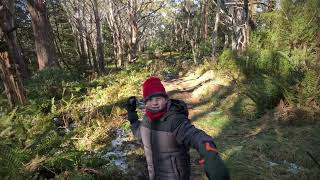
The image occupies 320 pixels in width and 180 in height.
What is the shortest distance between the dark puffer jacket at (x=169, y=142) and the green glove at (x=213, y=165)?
0.48m

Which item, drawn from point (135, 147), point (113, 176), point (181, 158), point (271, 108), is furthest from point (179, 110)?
point (271, 108)

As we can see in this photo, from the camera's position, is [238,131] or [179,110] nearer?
[179,110]

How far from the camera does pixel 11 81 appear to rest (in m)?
6.41

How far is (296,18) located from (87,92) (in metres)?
6.12

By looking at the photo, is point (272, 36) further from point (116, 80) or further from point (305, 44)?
point (116, 80)

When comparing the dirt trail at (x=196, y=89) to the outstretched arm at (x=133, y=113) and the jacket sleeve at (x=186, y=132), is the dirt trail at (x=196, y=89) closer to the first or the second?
the outstretched arm at (x=133, y=113)

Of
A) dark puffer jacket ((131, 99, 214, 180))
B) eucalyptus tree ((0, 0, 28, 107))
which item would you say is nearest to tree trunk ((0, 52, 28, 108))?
eucalyptus tree ((0, 0, 28, 107))

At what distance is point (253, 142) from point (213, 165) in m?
3.94

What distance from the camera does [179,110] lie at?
2840 millimetres

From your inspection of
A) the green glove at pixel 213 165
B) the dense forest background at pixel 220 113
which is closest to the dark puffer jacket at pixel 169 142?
the green glove at pixel 213 165

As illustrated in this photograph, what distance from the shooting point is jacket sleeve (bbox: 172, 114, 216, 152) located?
2443 millimetres

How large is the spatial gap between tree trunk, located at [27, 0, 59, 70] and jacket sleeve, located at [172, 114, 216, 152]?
37.2 feet

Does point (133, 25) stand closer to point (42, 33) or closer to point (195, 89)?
point (42, 33)

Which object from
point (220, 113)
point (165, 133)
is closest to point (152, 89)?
point (165, 133)
